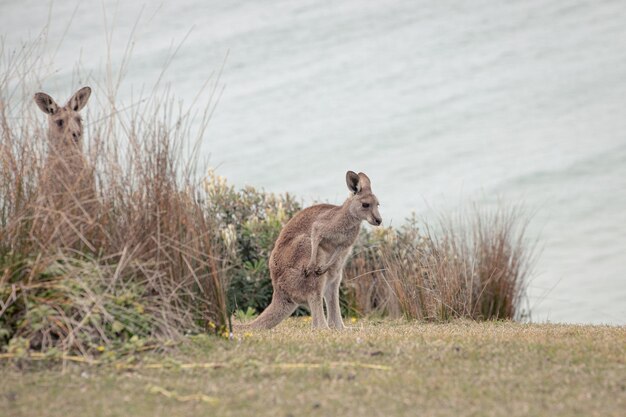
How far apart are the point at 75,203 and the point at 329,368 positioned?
265 centimetres

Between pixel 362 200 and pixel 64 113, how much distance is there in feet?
10.9

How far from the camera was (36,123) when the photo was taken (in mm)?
7621

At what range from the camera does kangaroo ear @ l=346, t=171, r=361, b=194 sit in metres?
9.20

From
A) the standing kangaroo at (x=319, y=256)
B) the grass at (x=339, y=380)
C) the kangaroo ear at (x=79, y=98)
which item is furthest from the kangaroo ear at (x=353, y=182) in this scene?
the kangaroo ear at (x=79, y=98)

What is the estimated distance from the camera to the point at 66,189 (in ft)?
22.9

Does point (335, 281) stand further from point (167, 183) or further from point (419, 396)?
point (419, 396)

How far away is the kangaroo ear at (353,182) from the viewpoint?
920 cm

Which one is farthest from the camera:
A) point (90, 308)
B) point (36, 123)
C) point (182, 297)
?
point (36, 123)

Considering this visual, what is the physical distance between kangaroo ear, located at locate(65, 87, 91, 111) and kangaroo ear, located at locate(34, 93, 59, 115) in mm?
169

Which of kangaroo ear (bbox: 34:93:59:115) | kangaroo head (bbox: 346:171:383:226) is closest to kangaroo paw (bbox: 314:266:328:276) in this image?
kangaroo head (bbox: 346:171:383:226)

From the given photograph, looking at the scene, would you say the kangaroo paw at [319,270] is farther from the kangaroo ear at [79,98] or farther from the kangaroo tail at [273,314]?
the kangaroo ear at [79,98]

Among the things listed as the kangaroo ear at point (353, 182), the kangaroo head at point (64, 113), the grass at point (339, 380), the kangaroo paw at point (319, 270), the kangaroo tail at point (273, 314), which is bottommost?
the grass at point (339, 380)

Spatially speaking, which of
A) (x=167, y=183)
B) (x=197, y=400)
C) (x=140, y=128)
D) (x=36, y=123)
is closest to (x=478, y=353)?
(x=197, y=400)

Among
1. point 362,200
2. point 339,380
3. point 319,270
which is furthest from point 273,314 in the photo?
point 339,380
